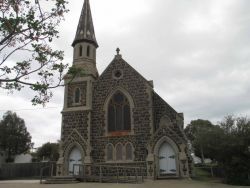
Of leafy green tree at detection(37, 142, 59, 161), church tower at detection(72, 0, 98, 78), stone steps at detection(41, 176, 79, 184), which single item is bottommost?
stone steps at detection(41, 176, 79, 184)

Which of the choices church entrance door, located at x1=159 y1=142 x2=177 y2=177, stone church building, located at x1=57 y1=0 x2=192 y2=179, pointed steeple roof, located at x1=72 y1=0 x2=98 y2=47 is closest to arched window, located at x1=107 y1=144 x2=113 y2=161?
stone church building, located at x1=57 y1=0 x2=192 y2=179

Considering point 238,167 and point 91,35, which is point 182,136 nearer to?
point 238,167

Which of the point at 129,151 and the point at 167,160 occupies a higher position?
the point at 129,151

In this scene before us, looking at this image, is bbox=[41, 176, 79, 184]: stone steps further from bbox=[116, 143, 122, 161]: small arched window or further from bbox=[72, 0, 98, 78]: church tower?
bbox=[72, 0, 98, 78]: church tower

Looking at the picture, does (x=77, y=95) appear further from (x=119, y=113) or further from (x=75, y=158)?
(x=75, y=158)

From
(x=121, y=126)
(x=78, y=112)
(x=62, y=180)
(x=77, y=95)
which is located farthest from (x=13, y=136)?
(x=62, y=180)

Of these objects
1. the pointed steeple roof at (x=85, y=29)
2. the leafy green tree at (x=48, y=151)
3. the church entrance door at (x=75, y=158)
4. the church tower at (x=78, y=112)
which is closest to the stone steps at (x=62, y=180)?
the church tower at (x=78, y=112)

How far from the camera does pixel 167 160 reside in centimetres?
2575

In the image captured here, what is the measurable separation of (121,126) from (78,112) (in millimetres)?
4607

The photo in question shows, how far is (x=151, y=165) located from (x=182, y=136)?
3669 millimetres

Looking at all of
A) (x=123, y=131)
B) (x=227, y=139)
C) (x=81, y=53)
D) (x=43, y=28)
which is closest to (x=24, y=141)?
(x=81, y=53)

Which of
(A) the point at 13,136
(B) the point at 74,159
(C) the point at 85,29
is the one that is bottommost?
(B) the point at 74,159

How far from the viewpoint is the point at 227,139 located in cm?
2322

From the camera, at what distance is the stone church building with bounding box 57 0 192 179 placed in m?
25.7
